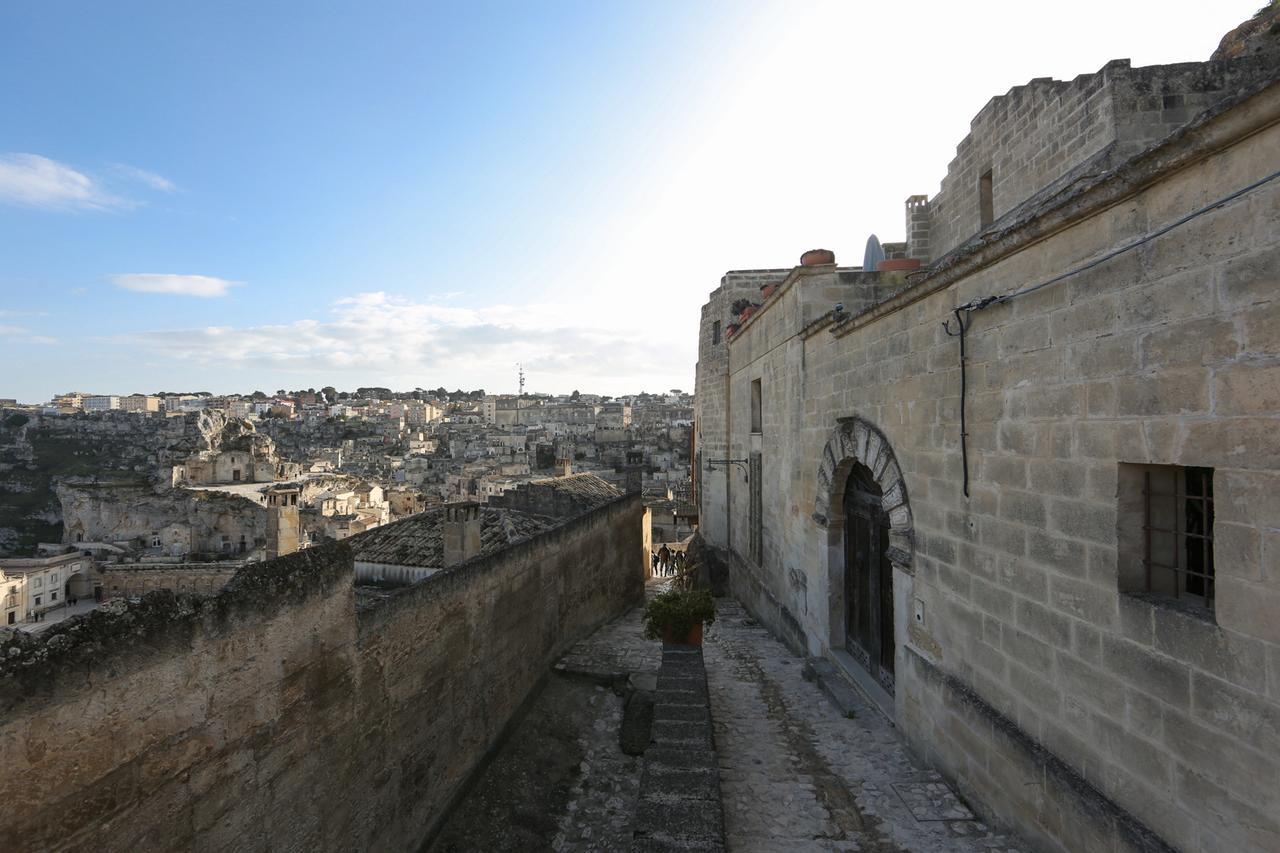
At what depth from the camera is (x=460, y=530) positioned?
10.6 meters

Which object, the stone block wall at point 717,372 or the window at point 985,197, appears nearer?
the window at point 985,197

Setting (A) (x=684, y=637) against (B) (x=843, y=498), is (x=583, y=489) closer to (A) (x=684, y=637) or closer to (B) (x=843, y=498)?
(A) (x=684, y=637)

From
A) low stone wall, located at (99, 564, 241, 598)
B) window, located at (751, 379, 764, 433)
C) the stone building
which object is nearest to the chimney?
window, located at (751, 379, 764, 433)

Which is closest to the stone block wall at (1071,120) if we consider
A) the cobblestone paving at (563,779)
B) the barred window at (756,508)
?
the barred window at (756,508)

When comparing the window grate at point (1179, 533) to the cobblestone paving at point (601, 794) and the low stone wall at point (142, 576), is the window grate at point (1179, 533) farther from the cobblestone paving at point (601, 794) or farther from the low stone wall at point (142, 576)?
the low stone wall at point (142, 576)

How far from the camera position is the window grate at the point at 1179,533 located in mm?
3125

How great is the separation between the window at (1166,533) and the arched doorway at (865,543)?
2523 mm

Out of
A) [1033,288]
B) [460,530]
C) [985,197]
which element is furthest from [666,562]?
[1033,288]

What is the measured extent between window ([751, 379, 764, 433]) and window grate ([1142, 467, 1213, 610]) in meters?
9.54

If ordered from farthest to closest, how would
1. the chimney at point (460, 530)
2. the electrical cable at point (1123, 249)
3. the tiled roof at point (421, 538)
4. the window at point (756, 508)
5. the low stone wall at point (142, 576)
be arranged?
the low stone wall at point (142, 576) < the tiled roof at point (421, 538) < the window at point (756, 508) < the chimney at point (460, 530) < the electrical cable at point (1123, 249)

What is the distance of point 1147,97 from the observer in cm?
636

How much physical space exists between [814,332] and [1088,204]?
198 inches

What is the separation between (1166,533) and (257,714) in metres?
5.83

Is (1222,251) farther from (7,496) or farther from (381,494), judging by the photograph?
(7,496)
